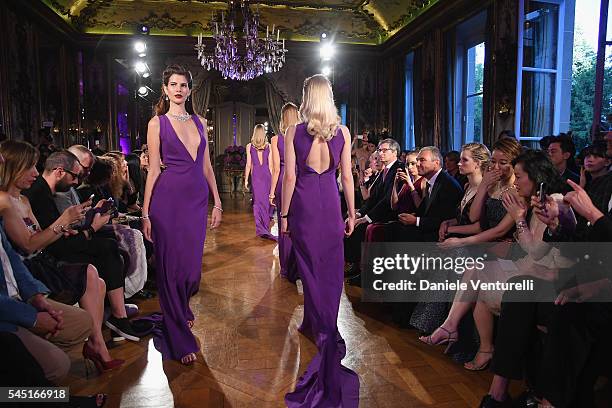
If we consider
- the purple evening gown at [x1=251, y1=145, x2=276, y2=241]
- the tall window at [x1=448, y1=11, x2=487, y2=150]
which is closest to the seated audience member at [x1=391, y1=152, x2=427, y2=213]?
the purple evening gown at [x1=251, y1=145, x2=276, y2=241]

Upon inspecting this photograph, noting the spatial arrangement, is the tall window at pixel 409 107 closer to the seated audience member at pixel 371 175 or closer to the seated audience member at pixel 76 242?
the seated audience member at pixel 371 175

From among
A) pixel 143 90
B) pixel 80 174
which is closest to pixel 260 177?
pixel 80 174

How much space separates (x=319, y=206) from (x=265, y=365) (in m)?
0.99

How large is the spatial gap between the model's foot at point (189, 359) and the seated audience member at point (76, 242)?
509 millimetres

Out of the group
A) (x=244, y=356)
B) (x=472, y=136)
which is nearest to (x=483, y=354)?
(x=244, y=356)

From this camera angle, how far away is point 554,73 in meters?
6.25

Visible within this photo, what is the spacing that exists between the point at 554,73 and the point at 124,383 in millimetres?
6315

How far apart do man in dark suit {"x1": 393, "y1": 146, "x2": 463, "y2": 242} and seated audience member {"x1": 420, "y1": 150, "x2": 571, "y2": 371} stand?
1.89 ft

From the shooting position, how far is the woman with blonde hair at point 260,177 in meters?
6.80

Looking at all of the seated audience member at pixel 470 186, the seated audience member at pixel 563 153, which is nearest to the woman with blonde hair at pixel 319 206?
the seated audience member at pixel 470 186

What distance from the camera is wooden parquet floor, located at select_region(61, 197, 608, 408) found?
7.52 feet

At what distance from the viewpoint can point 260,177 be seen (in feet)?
22.9

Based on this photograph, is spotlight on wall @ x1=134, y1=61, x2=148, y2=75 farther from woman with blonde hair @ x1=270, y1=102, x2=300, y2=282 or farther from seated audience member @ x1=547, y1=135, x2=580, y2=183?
seated audience member @ x1=547, y1=135, x2=580, y2=183

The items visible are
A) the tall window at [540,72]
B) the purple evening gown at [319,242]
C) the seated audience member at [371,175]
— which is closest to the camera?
the purple evening gown at [319,242]
